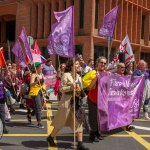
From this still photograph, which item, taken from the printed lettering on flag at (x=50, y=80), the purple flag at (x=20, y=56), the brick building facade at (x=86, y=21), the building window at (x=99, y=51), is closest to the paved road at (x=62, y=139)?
the purple flag at (x=20, y=56)

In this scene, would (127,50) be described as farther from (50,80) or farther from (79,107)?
→ (79,107)

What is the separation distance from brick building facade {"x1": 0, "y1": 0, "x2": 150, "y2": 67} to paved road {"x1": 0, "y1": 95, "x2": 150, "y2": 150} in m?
20.6

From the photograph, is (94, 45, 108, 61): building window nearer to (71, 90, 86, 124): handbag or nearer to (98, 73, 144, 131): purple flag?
(98, 73, 144, 131): purple flag

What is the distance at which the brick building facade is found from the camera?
29.1 metres

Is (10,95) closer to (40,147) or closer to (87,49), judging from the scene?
(40,147)

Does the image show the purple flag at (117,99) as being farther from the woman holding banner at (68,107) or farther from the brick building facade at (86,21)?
the brick building facade at (86,21)

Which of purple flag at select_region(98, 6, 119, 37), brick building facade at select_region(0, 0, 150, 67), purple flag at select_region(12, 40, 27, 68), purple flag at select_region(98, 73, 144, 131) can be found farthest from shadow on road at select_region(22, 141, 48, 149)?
brick building facade at select_region(0, 0, 150, 67)

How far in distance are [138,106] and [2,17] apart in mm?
32820

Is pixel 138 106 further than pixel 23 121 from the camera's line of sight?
No

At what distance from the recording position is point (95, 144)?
7000 millimetres

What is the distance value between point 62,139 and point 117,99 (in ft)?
4.83

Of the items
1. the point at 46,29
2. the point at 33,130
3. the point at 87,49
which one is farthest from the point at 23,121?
the point at 46,29

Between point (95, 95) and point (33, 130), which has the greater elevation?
point (95, 95)

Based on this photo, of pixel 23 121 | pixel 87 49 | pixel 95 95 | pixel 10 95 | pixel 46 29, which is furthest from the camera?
pixel 46 29
